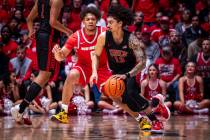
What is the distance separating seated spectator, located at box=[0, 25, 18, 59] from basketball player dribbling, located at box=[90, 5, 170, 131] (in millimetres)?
6832

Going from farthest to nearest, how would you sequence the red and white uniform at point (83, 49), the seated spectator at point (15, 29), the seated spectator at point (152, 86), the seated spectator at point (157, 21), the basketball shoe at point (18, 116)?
the seated spectator at point (15, 29) → the seated spectator at point (157, 21) → the seated spectator at point (152, 86) → the red and white uniform at point (83, 49) → the basketball shoe at point (18, 116)

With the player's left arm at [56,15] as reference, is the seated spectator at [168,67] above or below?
below

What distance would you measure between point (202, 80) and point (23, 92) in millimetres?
3888

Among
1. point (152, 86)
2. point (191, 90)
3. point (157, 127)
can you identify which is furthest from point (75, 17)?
point (157, 127)

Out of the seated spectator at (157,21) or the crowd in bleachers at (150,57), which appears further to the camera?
the seated spectator at (157,21)

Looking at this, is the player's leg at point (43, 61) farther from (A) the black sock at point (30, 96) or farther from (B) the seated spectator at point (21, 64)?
(B) the seated spectator at point (21, 64)

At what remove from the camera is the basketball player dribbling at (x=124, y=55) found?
334 inches

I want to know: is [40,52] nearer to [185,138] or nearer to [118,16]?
[118,16]

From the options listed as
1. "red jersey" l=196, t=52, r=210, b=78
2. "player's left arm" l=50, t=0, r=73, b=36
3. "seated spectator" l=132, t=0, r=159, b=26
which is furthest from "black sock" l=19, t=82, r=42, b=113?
"seated spectator" l=132, t=0, r=159, b=26

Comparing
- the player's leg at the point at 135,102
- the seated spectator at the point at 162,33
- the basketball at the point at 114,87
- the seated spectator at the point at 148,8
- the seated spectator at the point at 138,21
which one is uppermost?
the seated spectator at the point at 148,8

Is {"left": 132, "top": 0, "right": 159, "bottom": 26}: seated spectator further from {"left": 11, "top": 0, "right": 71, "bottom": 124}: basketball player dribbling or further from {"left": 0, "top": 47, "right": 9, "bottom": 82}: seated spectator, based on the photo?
{"left": 11, "top": 0, "right": 71, "bottom": 124}: basketball player dribbling

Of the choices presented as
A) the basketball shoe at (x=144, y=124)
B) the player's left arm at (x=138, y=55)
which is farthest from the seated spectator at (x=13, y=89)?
the player's left arm at (x=138, y=55)

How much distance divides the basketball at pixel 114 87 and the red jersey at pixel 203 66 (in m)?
6.20

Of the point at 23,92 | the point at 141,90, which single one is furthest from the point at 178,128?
the point at 23,92
